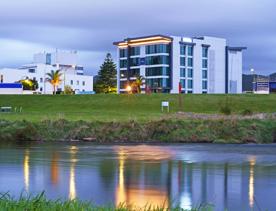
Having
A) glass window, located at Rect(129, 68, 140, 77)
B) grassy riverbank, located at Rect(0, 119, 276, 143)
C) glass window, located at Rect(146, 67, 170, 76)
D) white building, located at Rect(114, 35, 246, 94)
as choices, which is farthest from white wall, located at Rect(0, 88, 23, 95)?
grassy riverbank, located at Rect(0, 119, 276, 143)

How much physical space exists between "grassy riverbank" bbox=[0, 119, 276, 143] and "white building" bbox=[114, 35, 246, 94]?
355 feet

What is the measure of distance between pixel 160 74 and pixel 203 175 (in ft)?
423

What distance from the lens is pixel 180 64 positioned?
5797 inches

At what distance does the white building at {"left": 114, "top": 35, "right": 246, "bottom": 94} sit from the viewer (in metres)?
144

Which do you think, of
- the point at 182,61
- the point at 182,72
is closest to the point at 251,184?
the point at 182,72

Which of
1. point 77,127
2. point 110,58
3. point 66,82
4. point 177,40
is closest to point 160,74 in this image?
point 177,40

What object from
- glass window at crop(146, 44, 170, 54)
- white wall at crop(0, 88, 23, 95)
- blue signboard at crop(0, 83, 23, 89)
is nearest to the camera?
white wall at crop(0, 88, 23, 95)

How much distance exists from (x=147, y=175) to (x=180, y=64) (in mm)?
Answer: 132821

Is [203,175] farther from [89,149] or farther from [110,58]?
[110,58]

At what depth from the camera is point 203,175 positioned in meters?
15.4

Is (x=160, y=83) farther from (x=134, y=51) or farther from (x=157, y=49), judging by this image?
(x=134, y=51)

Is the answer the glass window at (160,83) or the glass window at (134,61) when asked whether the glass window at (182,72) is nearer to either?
the glass window at (160,83)

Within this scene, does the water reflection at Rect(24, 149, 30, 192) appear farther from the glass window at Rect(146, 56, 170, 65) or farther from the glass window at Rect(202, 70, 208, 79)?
the glass window at Rect(202, 70, 208, 79)

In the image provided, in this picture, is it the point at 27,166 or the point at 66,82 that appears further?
the point at 66,82
